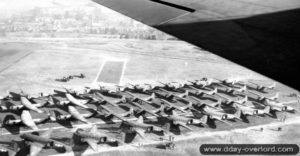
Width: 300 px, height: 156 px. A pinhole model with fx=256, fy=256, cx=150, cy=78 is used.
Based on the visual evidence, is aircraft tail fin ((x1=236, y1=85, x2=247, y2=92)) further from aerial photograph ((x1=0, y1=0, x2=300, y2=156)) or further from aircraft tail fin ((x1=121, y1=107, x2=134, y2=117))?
aircraft tail fin ((x1=121, y1=107, x2=134, y2=117))

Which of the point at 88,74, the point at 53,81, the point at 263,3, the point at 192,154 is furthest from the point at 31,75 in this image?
the point at 263,3

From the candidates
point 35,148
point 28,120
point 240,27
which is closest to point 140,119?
point 35,148

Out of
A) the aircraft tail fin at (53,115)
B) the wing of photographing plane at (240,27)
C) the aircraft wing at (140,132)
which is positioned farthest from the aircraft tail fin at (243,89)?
the wing of photographing plane at (240,27)

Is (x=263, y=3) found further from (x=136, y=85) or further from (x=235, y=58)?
(x=136, y=85)

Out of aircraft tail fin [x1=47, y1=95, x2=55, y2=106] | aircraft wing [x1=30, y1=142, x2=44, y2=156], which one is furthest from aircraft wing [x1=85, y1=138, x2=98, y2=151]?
aircraft tail fin [x1=47, y1=95, x2=55, y2=106]

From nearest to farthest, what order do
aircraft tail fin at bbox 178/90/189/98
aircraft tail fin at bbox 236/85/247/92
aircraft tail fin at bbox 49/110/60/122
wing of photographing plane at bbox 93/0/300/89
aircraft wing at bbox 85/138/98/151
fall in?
wing of photographing plane at bbox 93/0/300/89 → aircraft wing at bbox 85/138/98/151 → aircraft tail fin at bbox 49/110/60/122 → aircraft tail fin at bbox 178/90/189/98 → aircraft tail fin at bbox 236/85/247/92

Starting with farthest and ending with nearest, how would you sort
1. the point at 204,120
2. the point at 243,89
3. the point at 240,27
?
the point at 243,89, the point at 204,120, the point at 240,27

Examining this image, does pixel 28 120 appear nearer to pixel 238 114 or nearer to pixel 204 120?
pixel 204 120
